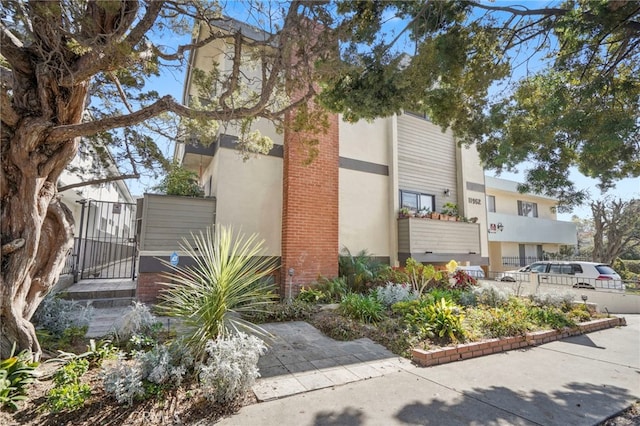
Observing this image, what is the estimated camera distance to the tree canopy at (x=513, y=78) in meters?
5.03

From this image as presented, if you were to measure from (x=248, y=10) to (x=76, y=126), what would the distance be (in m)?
3.25

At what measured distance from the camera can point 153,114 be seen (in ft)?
14.2

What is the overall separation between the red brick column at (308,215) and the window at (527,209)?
1969cm

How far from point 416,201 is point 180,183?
27.4 ft

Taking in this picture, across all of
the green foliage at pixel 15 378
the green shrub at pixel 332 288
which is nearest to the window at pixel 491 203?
the green shrub at pixel 332 288

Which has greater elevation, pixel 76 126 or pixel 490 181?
pixel 490 181

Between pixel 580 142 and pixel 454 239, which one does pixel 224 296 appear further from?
pixel 454 239

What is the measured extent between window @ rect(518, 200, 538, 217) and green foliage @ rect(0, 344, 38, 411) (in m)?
26.6

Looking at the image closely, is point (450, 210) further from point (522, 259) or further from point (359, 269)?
point (522, 259)

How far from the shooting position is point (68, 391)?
2.94 metres

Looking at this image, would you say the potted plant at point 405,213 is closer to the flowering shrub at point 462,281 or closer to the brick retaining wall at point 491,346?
the flowering shrub at point 462,281

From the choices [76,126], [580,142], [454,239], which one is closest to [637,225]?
[454,239]

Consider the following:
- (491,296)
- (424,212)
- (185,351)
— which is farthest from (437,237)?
(185,351)

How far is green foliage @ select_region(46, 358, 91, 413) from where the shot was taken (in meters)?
2.87
